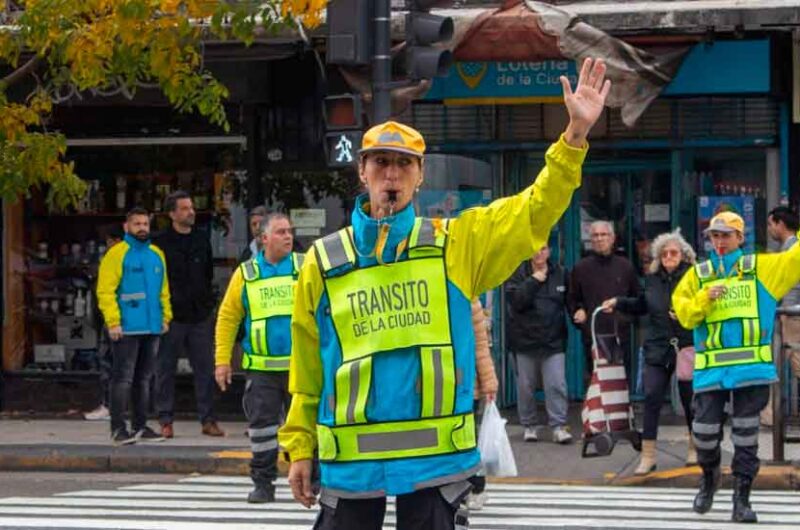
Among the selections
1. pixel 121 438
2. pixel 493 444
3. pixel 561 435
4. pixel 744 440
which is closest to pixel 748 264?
pixel 744 440

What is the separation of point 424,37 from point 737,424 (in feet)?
11.3

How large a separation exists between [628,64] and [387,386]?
10.9 metres

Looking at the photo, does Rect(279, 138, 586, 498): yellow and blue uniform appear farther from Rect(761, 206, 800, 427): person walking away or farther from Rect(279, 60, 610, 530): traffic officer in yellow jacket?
Rect(761, 206, 800, 427): person walking away

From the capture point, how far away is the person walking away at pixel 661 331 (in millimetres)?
13938

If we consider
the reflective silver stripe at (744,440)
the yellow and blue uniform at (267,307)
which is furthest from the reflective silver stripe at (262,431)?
the reflective silver stripe at (744,440)

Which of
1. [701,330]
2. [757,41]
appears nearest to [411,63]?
[701,330]

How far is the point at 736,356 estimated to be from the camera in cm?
1152

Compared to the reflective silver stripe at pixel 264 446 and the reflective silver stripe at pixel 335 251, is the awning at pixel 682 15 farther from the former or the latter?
the reflective silver stripe at pixel 335 251

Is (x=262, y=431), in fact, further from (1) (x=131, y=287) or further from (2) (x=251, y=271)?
(1) (x=131, y=287)

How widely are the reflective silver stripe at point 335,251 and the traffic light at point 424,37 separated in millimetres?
6689

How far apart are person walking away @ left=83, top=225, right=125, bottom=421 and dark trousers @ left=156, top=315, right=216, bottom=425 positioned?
1.73 feet

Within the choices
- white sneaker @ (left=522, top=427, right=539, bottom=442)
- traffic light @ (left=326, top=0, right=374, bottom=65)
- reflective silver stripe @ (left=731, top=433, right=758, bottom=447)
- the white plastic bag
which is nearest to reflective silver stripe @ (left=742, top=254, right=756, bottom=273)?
reflective silver stripe @ (left=731, top=433, right=758, bottom=447)

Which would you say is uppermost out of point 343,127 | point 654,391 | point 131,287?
point 343,127

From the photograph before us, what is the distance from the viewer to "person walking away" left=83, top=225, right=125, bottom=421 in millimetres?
17359
